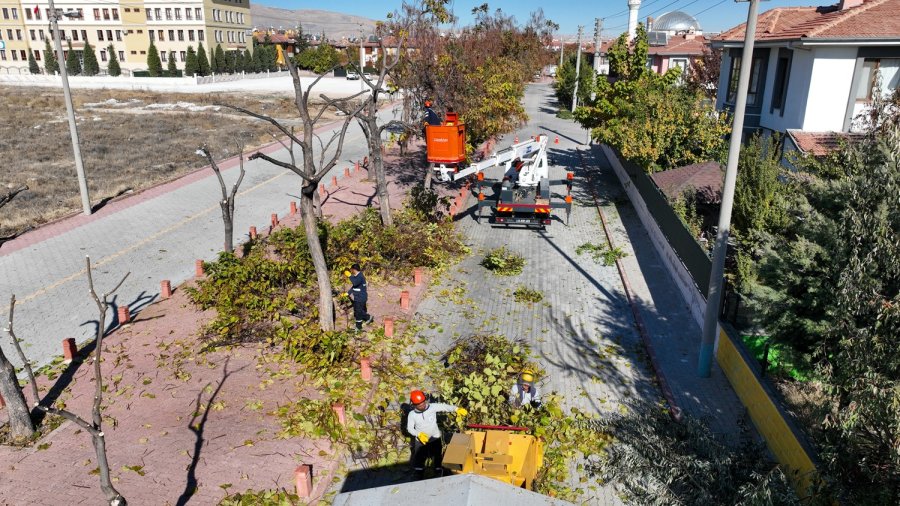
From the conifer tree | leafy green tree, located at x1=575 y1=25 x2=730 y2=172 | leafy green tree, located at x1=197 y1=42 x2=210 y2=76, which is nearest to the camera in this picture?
leafy green tree, located at x1=575 y1=25 x2=730 y2=172

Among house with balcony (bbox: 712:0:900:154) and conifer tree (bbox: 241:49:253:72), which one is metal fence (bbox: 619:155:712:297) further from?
conifer tree (bbox: 241:49:253:72)

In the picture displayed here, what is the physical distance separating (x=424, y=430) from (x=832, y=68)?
18.8m

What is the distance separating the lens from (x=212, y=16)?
7981 centimetres

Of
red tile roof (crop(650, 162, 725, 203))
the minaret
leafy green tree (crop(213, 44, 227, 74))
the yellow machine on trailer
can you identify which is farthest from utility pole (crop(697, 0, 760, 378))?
leafy green tree (crop(213, 44, 227, 74))

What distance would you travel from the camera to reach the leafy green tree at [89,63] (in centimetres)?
7356

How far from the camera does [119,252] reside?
1786 cm

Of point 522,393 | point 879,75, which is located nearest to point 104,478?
point 522,393

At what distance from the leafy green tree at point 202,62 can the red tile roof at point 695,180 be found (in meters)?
68.4

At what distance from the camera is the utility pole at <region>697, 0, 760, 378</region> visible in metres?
9.99

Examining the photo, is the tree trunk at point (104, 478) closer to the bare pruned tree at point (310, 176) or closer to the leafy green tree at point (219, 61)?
the bare pruned tree at point (310, 176)

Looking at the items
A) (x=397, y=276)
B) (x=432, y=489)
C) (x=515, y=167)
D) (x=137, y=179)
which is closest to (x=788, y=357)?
(x=432, y=489)

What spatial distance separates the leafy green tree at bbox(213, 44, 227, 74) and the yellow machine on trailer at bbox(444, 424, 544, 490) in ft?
263

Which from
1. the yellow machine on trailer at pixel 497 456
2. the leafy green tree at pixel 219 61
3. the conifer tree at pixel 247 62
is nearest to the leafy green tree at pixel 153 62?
the leafy green tree at pixel 219 61

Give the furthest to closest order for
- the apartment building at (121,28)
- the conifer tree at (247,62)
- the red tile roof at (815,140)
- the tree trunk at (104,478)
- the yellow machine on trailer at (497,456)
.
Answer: the conifer tree at (247,62)
the apartment building at (121,28)
the red tile roof at (815,140)
the yellow machine on trailer at (497,456)
the tree trunk at (104,478)
